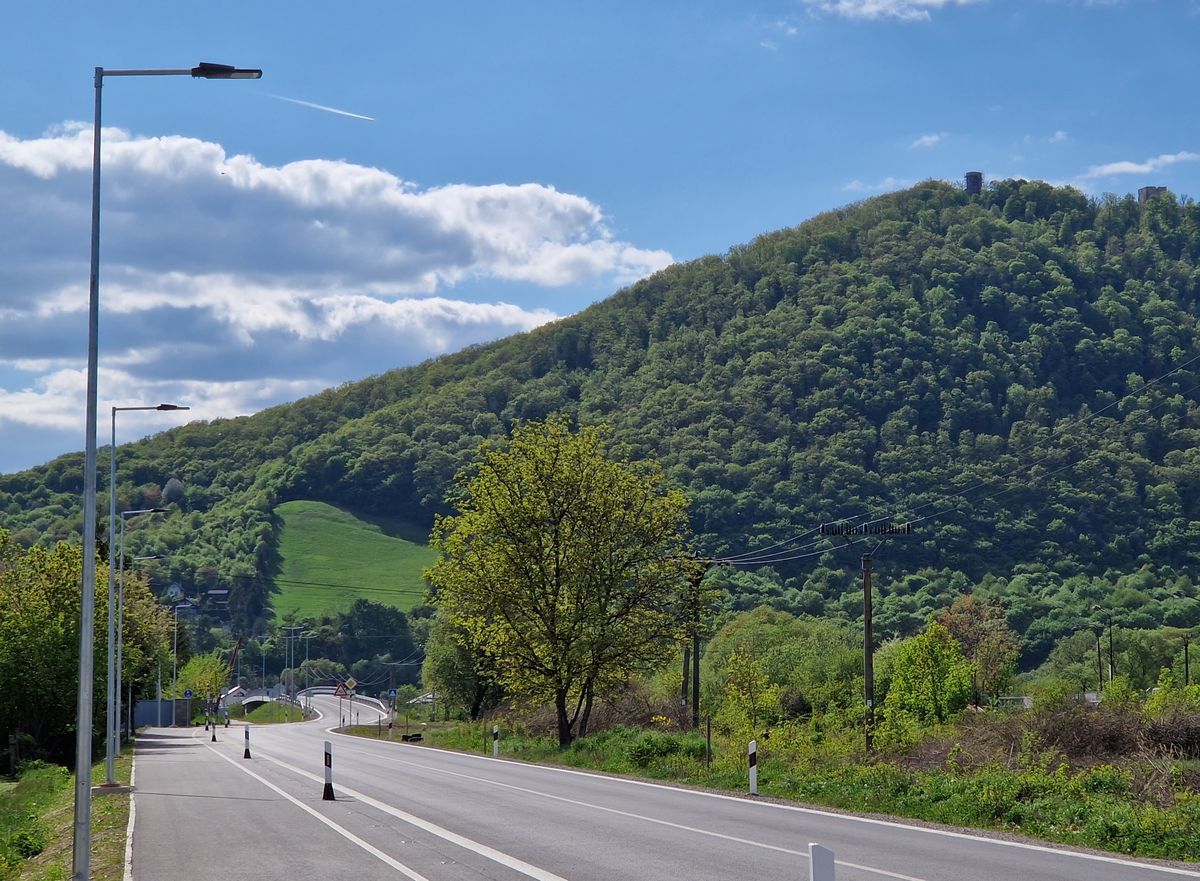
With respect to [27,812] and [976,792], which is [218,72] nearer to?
[976,792]

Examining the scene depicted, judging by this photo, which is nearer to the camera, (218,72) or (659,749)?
(218,72)

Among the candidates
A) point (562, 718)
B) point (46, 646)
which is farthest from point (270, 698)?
point (562, 718)

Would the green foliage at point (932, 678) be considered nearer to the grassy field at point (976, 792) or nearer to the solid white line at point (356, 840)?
the grassy field at point (976, 792)

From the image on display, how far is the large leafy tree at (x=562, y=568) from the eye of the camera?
143 feet

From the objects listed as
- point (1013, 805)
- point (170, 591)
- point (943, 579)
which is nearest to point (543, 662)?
point (1013, 805)

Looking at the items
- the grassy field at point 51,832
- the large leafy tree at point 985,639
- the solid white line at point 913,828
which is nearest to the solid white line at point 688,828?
the solid white line at point 913,828

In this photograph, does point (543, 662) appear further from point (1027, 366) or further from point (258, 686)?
point (258, 686)

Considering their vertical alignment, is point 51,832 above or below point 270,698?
above

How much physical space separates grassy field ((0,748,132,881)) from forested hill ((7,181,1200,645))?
92017 millimetres

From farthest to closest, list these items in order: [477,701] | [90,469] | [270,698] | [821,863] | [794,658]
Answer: [270,698], [794,658], [477,701], [90,469], [821,863]

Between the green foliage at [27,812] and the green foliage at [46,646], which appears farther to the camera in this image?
the green foliage at [46,646]

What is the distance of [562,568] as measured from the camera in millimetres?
44031

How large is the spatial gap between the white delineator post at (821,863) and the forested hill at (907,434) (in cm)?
11459

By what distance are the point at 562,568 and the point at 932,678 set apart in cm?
2254
